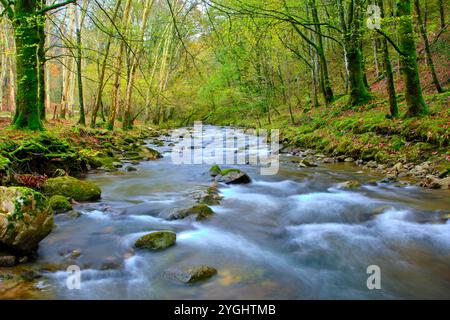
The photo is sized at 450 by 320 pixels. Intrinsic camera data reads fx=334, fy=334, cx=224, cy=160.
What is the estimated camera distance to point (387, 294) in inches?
144

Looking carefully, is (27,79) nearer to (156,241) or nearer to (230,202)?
(230,202)

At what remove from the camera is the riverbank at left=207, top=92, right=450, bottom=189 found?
851 centimetres

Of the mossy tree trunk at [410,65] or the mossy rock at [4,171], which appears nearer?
the mossy rock at [4,171]

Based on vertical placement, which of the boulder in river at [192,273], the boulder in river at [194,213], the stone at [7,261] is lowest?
the boulder in river at [192,273]

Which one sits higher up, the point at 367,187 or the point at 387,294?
the point at 367,187

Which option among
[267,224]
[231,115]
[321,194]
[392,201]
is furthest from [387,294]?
[231,115]

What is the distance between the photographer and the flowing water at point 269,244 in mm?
3768

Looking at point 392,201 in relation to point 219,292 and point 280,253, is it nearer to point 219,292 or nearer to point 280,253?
point 280,253

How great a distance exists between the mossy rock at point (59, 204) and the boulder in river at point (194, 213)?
1.89 metres

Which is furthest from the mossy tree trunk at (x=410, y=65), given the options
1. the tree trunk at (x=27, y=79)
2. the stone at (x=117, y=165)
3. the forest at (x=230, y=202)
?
the tree trunk at (x=27, y=79)

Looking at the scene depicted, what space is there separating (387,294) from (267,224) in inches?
106

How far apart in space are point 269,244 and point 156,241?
5.64 feet

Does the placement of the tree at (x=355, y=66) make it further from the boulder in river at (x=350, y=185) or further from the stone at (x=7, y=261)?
the stone at (x=7, y=261)

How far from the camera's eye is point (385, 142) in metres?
10.6
